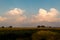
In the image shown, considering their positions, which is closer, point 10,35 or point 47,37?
point 47,37

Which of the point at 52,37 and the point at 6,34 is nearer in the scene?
the point at 52,37

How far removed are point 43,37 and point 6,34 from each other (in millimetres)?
7179

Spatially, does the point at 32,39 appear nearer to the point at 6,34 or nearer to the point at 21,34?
the point at 21,34

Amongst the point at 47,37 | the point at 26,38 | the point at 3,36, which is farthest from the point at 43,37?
the point at 3,36

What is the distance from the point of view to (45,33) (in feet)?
99.9

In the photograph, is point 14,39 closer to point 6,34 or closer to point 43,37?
point 6,34

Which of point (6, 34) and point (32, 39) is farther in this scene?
point (6, 34)

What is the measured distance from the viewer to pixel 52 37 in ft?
99.7

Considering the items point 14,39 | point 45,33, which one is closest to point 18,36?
point 14,39

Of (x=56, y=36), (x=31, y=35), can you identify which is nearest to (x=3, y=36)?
(x=31, y=35)

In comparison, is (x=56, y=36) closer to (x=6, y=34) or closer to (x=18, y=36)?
(x=18, y=36)

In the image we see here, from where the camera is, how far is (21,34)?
1303 inches

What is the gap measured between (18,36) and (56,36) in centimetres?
703

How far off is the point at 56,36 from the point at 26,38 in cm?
547
